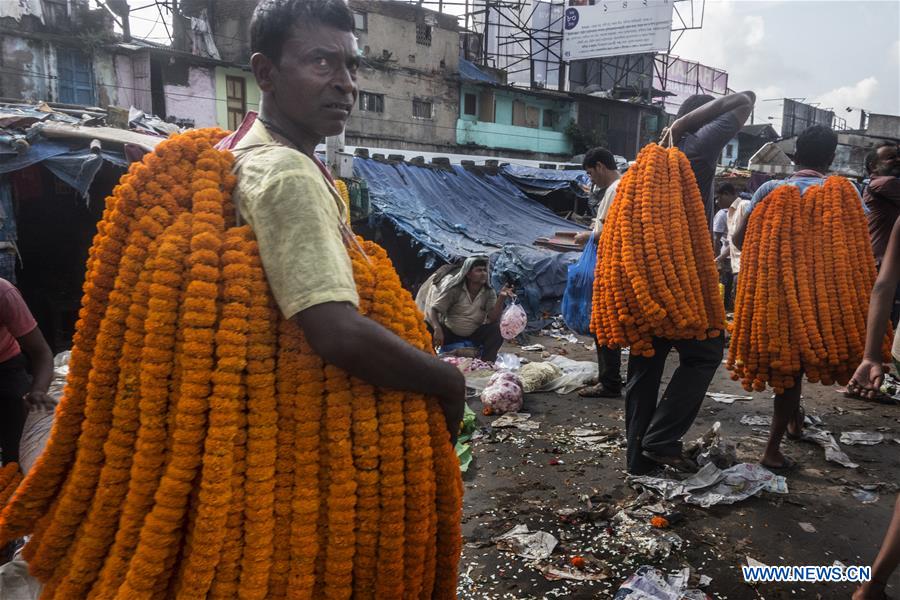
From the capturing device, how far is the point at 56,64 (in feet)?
60.1

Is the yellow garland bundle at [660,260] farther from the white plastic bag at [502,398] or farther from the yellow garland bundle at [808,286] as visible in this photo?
the white plastic bag at [502,398]

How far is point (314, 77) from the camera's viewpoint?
1428 millimetres

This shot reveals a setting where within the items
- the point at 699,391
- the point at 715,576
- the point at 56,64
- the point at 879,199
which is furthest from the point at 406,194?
the point at 56,64

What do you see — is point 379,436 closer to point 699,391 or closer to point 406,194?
point 699,391

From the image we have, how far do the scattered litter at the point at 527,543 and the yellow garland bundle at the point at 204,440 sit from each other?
189 cm

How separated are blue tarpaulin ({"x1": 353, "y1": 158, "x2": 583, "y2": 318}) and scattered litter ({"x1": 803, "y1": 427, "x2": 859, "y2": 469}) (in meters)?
5.97

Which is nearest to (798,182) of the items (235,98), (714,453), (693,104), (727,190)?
(693,104)

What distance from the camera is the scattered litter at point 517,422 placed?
514cm

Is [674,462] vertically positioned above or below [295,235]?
below

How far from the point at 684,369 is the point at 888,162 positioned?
3.30m

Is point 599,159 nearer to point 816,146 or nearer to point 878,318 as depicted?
point 816,146

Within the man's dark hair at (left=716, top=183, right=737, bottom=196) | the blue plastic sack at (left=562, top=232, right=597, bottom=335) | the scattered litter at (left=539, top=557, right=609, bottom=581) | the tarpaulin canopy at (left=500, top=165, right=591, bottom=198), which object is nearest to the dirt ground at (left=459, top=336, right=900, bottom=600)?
the scattered litter at (left=539, top=557, right=609, bottom=581)

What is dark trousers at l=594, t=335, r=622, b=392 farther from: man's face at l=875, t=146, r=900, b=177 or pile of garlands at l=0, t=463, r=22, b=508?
pile of garlands at l=0, t=463, r=22, b=508

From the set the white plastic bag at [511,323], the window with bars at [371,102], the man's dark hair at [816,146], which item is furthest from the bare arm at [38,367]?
the window with bars at [371,102]
